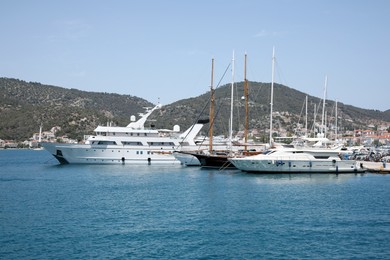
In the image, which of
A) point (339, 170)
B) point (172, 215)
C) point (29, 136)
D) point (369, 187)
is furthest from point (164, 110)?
point (172, 215)

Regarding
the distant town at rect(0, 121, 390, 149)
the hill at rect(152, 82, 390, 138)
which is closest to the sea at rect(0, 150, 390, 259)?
the distant town at rect(0, 121, 390, 149)

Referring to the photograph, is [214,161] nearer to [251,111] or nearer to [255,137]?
[255,137]

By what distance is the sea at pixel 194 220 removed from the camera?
60.3 feet

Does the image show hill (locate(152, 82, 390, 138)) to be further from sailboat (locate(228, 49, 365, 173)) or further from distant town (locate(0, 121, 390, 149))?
sailboat (locate(228, 49, 365, 173))

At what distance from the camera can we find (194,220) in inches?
945

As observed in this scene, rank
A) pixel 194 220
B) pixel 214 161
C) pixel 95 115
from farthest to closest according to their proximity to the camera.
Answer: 1. pixel 95 115
2. pixel 214 161
3. pixel 194 220

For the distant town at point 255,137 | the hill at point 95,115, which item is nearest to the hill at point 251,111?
the hill at point 95,115

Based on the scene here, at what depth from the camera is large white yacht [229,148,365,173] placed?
48062 millimetres

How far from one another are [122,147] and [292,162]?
23.9 meters

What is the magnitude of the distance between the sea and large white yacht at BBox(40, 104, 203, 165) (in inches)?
778

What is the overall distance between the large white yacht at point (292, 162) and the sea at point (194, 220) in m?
6.85

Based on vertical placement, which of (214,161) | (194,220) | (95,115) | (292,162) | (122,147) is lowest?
(194,220)

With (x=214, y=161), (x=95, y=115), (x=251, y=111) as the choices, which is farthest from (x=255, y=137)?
(x=214, y=161)

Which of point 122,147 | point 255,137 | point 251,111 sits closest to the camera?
point 122,147
